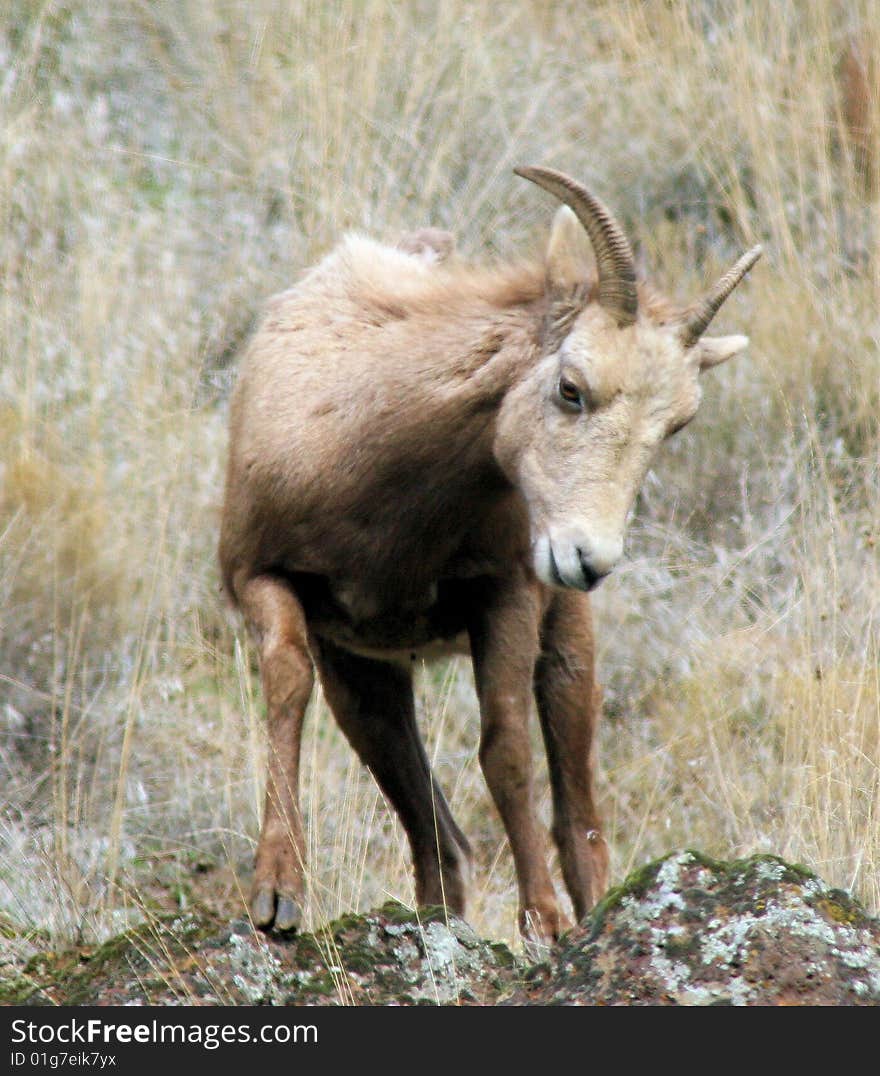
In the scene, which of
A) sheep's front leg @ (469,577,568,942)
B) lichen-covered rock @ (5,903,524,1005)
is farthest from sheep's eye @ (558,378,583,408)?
lichen-covered rock @ (5,903,524,1005)

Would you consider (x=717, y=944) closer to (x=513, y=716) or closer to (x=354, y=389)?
(x=513, y=716)

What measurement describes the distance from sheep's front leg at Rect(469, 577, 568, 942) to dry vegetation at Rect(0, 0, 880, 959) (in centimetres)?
65

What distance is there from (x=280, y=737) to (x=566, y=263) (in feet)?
4.77

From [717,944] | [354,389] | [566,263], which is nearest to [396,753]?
[354,389]

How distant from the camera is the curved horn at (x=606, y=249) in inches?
170

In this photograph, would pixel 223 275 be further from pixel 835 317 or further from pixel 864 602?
pixel 864 602

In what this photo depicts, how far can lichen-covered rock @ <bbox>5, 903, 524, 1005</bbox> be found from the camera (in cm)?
378

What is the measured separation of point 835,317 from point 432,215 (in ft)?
7.19

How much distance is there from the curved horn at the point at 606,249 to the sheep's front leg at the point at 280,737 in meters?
1.19

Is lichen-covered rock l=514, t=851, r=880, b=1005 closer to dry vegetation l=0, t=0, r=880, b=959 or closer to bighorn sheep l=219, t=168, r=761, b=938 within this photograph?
bighorn sheep l=219, t=168, r=761, b=938

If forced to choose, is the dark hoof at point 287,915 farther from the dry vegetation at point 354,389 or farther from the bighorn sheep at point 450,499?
the dry vegetation at point 354,389

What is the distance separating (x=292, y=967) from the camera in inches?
154

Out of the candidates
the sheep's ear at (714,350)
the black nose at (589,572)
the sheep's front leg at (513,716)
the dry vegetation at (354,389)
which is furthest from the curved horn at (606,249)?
the dry vegetation at (354,389)

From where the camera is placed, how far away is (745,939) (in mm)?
3490
